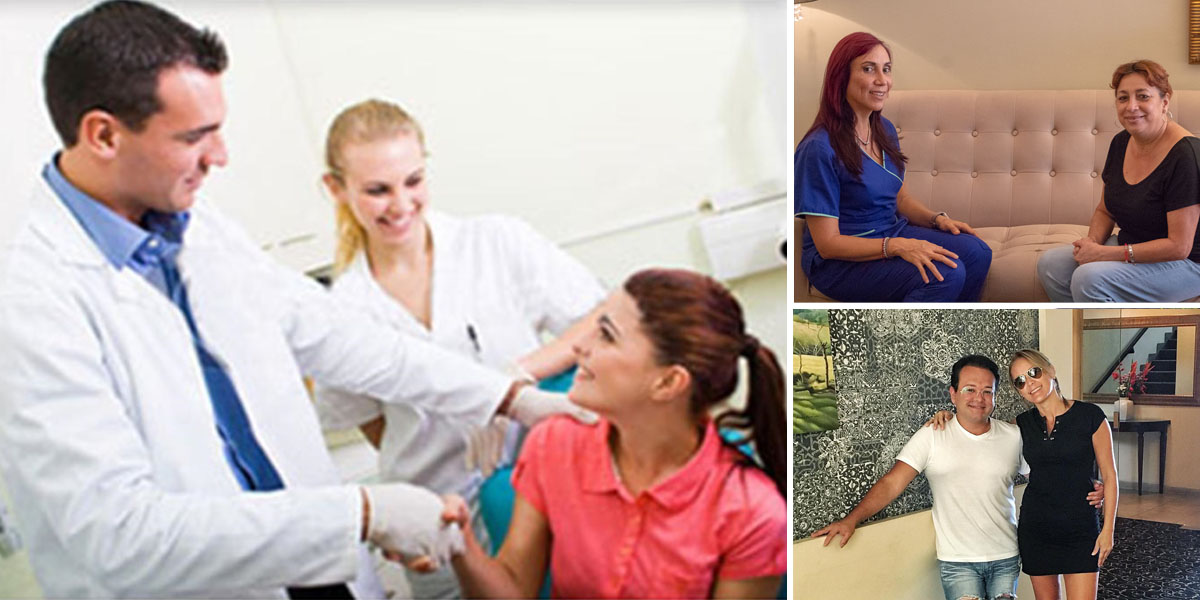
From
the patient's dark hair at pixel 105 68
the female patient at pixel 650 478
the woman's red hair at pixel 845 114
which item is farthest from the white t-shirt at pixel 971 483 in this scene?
the patient's dark hair at pixel 105 68

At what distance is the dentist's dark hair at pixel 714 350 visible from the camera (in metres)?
1.91

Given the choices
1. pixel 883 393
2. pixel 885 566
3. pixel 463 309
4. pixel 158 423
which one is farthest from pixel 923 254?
pixel 158 423

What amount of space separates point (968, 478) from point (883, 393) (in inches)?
9.7

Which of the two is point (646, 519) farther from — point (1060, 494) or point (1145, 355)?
point (1145, 355)

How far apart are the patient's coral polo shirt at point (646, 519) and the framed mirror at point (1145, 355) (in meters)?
0.70

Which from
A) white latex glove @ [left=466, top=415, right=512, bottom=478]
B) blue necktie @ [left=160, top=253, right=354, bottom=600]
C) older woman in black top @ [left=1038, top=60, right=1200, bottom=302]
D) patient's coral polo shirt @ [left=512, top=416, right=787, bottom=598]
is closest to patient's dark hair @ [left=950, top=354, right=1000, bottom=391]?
older woman in black top @ [left=1038, top=60, right=1200, bottom=302]

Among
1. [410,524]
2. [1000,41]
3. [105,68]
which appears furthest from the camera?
[1000,41]

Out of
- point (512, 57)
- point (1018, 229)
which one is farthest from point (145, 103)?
point (1018, 229)

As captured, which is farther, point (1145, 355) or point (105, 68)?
point (1145, 355)

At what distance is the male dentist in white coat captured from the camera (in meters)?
1.70

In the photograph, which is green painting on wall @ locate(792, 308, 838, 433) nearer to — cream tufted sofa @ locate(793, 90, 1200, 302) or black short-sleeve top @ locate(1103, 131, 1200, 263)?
cream tufted sofa @ locate(793, 90, 1200, 302)

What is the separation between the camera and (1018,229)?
6.48 feet

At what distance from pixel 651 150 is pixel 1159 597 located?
1.39 meters

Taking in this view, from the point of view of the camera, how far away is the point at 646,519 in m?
1.92
